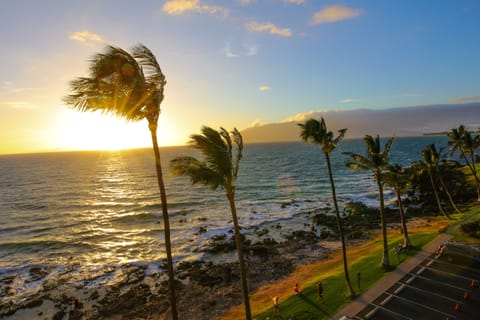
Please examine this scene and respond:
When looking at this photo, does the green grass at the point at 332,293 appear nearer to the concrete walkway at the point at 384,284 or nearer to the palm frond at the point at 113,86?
the concrete walkway at the point at 384,284

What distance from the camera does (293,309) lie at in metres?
21.6

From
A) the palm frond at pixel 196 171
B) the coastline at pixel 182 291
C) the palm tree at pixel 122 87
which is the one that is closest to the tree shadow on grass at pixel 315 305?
the coastline at pixel 182 291

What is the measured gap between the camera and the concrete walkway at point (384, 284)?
1876 centimetres

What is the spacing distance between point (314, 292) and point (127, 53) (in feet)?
73.0

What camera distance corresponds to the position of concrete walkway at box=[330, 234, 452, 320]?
61.5ft

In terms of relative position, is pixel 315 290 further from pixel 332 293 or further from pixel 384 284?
pixel 384 284

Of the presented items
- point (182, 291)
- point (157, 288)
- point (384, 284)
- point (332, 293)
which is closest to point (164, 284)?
point (157, 288)

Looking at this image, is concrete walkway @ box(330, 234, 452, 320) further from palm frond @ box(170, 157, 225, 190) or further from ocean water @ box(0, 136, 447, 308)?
ocean water @ box(0, 136, 447, 308)

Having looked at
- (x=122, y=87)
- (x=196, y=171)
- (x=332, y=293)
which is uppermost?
(x=122, y=87)

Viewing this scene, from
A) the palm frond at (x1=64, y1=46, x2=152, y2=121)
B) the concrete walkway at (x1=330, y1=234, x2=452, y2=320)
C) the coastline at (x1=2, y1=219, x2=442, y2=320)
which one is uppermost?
the palm frond at (x1=64, y1=46, x2=152, y2=121)

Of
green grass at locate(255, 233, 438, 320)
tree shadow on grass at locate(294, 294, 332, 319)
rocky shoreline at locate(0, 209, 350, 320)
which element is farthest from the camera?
rocky shoreline at locate(0, 209, 350, 320)

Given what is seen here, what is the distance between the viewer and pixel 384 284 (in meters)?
21.3

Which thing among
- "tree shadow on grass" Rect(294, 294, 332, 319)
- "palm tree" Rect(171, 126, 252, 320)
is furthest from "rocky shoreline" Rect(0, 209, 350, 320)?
"palm tree" Rect(171, 126, 252, 320)

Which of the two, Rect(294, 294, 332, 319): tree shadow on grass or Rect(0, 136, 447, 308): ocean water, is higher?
Rect(294, 294, 332, 319): tree shadow on grass
